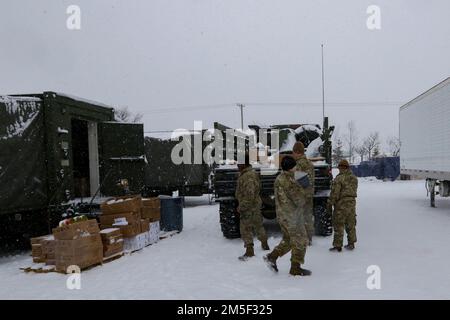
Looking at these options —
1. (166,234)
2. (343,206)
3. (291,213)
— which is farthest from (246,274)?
(166,234)

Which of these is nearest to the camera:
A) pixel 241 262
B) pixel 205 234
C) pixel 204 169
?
pixel 241 262

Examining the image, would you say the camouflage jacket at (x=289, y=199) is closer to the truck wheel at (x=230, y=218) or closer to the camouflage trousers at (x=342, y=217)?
the camouflage trousers at (x=342, y=217)

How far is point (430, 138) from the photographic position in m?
12.9

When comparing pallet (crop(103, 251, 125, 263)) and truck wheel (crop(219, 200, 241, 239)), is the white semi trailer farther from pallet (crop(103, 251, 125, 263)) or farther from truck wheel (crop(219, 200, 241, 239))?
pallet (crop(103, 251, 125, 263))

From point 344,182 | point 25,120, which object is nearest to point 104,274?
point 25,120

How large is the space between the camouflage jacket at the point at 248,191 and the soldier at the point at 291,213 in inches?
47.7

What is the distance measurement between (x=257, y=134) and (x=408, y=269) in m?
5.75

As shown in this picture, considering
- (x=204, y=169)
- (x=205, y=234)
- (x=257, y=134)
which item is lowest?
(x=205, y=234)

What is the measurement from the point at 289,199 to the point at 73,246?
3237 millimetres

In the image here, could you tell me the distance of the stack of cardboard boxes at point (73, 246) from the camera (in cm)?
616

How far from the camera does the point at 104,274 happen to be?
20.1 feet

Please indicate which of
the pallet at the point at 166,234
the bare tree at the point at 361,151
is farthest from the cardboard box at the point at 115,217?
the bare tree at the point at 361,151

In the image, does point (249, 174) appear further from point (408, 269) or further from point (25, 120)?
point (25, 120)

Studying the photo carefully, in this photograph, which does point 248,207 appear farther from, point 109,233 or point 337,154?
point 337,154
